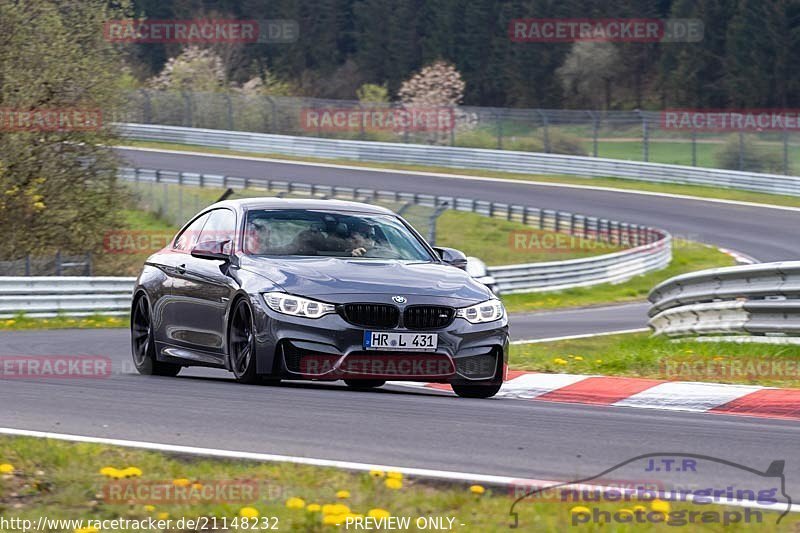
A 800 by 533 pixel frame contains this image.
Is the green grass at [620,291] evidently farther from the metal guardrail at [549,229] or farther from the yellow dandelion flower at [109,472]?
the yellow dandelion flower at [109,472]

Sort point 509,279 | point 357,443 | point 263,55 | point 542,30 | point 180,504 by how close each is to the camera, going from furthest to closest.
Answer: point 263,55 → point 542,30 → point 509,279 → point 357,443 → point 180,504

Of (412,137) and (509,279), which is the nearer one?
(509,279)

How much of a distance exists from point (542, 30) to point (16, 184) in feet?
250

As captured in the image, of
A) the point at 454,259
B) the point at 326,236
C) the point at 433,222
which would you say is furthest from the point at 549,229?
the point at 326,236

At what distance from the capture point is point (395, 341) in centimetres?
934

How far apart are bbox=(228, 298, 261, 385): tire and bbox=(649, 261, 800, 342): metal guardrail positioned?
5.25m

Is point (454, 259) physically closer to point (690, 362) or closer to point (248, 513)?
point (690, 362)

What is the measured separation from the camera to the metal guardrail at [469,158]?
52109 mm

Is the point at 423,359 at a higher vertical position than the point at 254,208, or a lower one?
lower

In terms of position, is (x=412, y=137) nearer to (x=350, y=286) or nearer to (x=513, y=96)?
(x=513, y=96)

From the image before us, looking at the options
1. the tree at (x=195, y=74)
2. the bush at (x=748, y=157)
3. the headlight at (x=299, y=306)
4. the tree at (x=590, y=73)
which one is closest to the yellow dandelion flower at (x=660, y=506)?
the headlight at (x=299, y=306)

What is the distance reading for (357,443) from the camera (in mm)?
6828

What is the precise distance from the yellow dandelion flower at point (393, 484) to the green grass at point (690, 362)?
600 centimetres

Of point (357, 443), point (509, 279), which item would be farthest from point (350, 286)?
point (509, 279)
